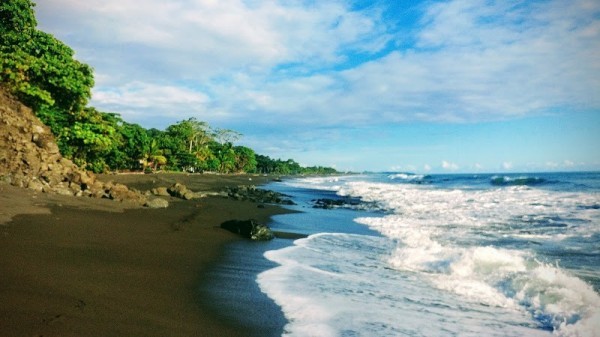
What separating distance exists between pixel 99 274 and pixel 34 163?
1119 cm

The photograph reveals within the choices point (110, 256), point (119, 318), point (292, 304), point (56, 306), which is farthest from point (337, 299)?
point (110, 256)

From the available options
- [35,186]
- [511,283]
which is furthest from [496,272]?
[35,186]

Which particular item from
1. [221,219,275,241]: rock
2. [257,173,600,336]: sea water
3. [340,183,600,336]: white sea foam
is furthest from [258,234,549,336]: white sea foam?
[221,219,275,241]: rock

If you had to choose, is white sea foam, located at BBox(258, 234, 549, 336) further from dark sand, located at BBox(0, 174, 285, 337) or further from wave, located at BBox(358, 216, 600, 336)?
dark sand, located at BBox(0, 174, 285, 337)

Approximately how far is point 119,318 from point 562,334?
238 inches

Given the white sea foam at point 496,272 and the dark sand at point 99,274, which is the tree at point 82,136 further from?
the white sea foam at point 496,272

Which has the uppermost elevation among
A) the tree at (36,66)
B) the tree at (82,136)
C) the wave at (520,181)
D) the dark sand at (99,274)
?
the tree at (36,66)

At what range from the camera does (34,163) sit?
1367cm

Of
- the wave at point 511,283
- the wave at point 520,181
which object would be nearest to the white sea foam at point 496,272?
the wave at point 511,283

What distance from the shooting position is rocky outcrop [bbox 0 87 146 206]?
42.3 ft

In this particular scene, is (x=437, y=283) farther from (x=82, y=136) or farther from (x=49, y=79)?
(x=82, y=136)

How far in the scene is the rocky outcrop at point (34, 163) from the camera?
42.3ft

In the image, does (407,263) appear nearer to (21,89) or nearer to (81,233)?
(81,233)

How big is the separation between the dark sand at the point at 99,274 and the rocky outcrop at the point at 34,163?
2.22 meters
